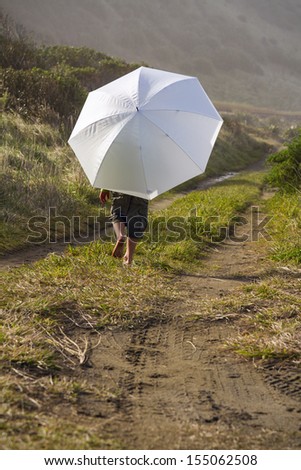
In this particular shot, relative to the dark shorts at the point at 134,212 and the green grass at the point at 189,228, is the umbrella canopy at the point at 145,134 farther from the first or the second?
the green grass at the point at 189,228

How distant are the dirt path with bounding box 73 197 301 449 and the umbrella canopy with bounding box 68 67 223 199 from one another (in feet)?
5.30

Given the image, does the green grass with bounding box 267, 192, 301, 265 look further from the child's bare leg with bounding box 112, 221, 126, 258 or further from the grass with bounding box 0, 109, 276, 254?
the grass with bounding box 0, 109, 276, 254

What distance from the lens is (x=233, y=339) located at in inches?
153

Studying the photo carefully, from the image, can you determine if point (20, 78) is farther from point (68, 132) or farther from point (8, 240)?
point (8, 240)

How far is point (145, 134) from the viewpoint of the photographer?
17.8ft

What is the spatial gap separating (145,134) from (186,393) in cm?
306

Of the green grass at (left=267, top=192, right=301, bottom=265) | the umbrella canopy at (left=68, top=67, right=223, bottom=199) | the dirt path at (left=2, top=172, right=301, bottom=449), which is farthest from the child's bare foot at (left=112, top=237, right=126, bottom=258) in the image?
the green grass at (left=267, top=192, right=301, bottom=265)

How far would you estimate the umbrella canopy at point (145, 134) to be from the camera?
214 inches

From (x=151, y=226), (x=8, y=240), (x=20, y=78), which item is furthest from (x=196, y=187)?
(x=8, y=240)

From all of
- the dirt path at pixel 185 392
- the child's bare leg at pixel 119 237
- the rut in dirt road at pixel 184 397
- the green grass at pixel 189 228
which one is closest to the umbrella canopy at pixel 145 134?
the child's bare leg at pixel 119 237

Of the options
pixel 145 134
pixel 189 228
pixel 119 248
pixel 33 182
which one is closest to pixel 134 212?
pixel 119 248

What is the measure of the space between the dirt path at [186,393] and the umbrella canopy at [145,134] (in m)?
1.61

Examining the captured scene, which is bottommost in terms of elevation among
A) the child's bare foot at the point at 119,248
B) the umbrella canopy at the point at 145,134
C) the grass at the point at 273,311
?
the child's bare foot at the point at 119,248

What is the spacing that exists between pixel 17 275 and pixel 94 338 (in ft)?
5.58
